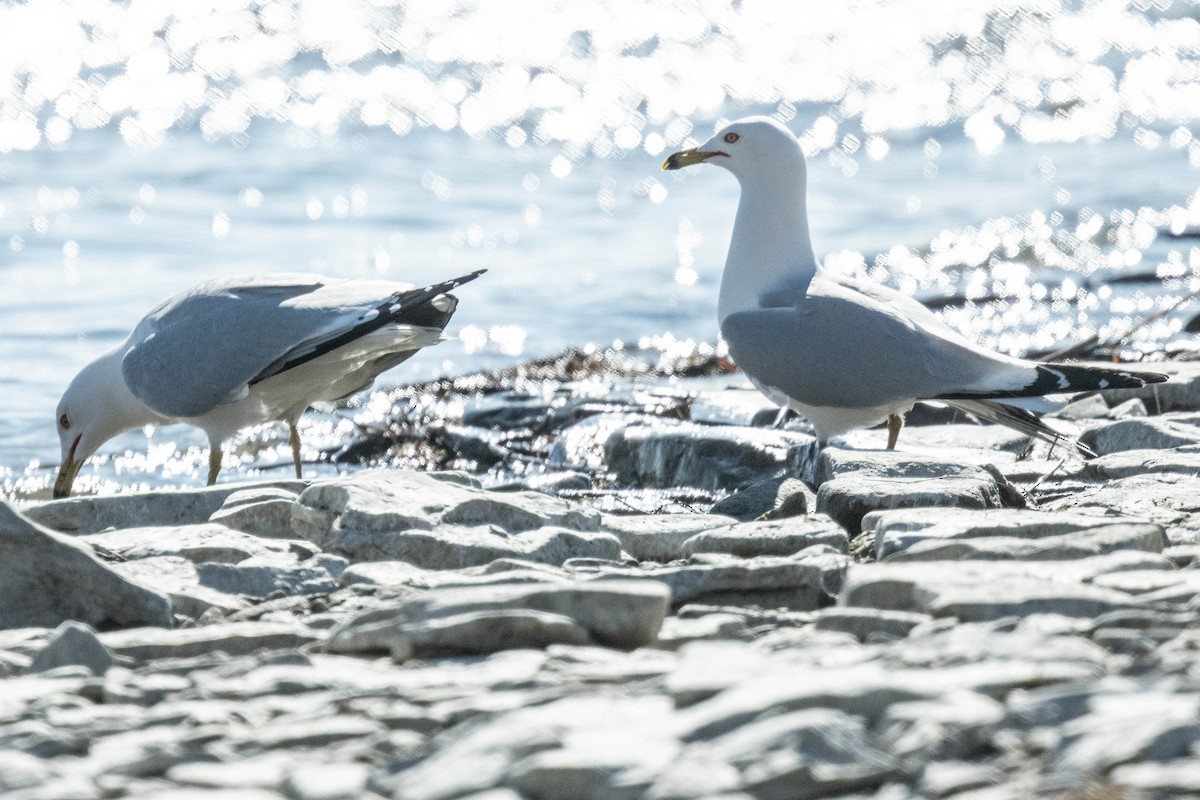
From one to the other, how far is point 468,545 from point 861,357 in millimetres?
2213

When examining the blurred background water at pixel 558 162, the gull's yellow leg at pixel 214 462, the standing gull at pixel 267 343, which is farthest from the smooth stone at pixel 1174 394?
the gull's yellow leg at pixel 214 462

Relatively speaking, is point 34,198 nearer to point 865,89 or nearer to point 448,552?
point 865,89

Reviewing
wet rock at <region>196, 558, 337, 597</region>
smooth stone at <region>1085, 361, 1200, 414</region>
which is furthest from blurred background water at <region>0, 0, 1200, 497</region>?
wet rock at <region>196, 558, 337, 597</region>

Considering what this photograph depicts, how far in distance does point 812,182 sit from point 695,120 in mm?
2611

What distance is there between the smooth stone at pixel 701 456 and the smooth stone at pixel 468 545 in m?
2.01

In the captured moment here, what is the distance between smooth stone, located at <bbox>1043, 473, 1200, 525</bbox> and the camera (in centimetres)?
462

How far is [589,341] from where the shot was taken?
1145cm

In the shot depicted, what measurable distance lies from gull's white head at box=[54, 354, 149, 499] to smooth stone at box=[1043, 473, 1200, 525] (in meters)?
3.89

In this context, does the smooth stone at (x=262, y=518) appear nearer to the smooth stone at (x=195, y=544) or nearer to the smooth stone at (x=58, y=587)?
the smooth stone at (x=195, y=544)

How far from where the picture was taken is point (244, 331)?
6461 millimetres

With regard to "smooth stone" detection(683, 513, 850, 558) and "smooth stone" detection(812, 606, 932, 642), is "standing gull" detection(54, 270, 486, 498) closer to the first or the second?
"smooth stone" detection(683, 513, 850, 558)

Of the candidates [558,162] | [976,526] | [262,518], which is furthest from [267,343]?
[558,162]

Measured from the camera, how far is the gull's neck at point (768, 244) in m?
6.77

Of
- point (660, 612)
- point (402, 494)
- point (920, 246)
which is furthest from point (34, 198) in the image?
point (660, 612)
